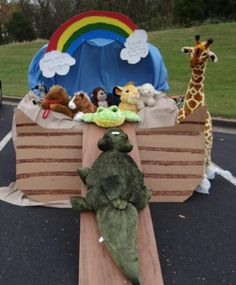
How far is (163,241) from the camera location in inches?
163

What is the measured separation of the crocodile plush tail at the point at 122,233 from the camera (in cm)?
323

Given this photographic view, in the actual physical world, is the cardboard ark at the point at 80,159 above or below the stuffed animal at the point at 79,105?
below

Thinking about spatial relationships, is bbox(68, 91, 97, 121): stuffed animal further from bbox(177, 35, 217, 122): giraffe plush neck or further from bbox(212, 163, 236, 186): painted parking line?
bbox(212, 163, 236, 186): painted parking line

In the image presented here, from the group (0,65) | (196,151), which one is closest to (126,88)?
(196,151)

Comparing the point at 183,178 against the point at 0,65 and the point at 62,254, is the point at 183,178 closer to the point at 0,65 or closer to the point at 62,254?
the point at 62,254

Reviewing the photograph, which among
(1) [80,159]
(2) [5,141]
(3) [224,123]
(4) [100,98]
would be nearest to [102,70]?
(4) [100,98]

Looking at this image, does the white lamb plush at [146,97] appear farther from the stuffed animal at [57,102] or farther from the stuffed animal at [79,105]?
the stuffed animal at [57,102]

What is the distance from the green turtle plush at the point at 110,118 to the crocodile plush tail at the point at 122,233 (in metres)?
1.49

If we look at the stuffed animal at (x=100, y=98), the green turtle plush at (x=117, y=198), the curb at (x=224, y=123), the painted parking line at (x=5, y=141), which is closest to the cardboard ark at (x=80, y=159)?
the green turtle plush at (x=117, y=198)

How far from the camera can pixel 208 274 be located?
3637 mm

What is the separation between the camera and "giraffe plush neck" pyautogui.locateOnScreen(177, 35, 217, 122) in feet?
17.2

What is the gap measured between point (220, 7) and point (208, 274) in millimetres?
20900

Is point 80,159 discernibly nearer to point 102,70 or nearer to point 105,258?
point 105,258

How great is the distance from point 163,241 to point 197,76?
219 centimetres
